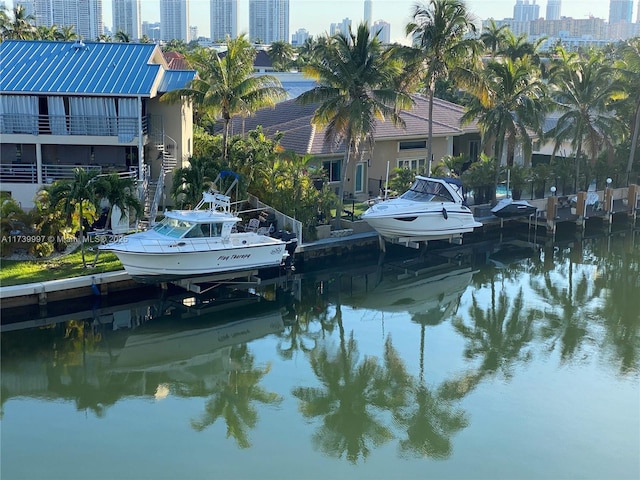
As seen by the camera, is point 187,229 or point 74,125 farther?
point 74,125

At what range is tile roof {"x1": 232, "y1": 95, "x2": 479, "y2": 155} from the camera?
38125 millimetres

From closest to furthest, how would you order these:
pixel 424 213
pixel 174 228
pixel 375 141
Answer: pixel 174 228 → pixel 424 213 → pixel 375 141

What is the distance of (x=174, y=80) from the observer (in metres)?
34.6

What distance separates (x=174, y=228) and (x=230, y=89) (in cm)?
840

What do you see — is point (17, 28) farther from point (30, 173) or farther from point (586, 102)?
point (586, 102)

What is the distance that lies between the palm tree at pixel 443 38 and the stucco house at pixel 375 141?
17.9 feet

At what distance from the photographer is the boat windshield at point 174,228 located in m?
25.7

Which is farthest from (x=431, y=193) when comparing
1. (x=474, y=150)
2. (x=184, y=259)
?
(x=474, y=150)

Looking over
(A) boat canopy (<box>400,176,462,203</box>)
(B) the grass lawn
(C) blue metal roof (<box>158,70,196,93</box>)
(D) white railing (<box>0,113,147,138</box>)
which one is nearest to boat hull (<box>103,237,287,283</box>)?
(B) the grass lawn

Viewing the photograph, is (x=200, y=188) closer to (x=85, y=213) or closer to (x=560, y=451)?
(x=85, y=213)

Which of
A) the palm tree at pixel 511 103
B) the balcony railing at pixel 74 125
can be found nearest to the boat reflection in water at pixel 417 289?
the palm tree at pixel 511 103

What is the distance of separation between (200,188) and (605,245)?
20737 mm

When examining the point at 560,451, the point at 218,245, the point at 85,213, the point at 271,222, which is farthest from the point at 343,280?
the point at 560,451

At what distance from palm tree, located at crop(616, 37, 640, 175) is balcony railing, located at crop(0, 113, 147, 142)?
26.7 metres
